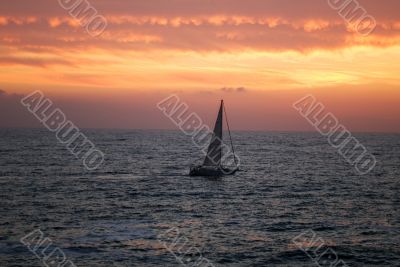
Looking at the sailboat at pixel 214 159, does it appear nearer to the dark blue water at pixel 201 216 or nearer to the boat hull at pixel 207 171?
the boat hull at pixel 207 171

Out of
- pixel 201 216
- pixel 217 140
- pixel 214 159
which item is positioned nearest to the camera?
pixel 201 216

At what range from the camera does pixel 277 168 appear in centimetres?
10538

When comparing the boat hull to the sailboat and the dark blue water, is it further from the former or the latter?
the dark blue water

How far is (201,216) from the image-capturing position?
1999 inches

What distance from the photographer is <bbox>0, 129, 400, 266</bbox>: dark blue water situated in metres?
36.8

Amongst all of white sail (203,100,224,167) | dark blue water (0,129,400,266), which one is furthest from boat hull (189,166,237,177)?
white sail (203,100,224,167)

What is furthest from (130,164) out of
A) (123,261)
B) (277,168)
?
(123,261)

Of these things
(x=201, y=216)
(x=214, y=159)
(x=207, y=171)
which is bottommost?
(x=201, y=216)

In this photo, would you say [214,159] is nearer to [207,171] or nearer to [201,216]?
[207,171]

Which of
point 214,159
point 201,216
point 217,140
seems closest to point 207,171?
point 214,159

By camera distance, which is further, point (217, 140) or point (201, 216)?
point (217, 140)

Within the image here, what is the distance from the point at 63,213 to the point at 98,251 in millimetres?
15064

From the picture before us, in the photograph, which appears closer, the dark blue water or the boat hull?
the dark blue water

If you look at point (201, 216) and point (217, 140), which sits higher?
point (217, 140)
